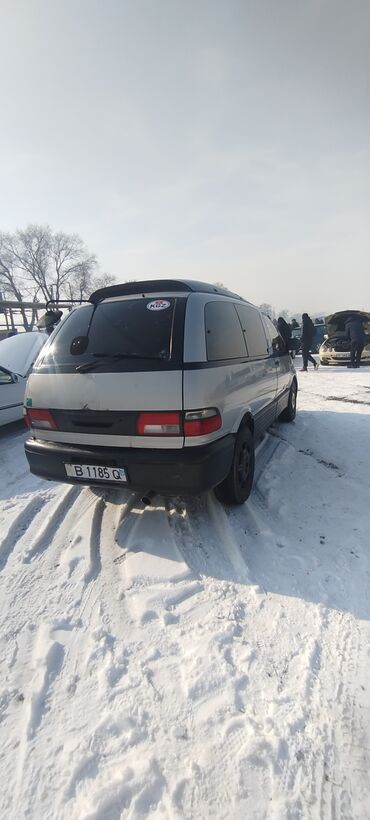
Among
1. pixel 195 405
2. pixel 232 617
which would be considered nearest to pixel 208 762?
pixel 232 617

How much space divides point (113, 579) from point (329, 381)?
29.8ft

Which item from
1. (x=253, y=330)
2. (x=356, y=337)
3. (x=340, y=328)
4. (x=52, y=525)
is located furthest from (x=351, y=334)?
(x=52, y=525)

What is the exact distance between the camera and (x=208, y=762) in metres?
1.46

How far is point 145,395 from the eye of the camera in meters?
2.59

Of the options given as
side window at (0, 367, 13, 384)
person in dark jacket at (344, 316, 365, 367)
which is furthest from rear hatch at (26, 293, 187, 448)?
person in dark jacket at (344, 316, 365, 367)

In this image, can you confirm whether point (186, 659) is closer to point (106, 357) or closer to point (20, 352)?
point (106, 357)

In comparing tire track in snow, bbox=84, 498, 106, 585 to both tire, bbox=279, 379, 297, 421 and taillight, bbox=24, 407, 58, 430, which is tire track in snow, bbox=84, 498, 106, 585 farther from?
tire, bbox=279, 379, 297, 421

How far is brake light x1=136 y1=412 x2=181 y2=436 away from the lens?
257cm

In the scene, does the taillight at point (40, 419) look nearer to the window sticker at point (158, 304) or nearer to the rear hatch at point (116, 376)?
the rear hatch at point (116, 376)

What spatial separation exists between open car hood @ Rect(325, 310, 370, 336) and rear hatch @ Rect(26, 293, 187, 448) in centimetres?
1216

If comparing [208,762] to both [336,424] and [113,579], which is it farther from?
[336,424]

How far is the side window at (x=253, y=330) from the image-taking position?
3831 millimetres

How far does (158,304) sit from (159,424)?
98cm

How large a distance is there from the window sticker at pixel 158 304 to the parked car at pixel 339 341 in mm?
11842
